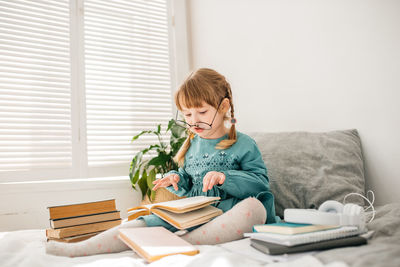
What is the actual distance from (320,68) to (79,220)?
4.04 ft

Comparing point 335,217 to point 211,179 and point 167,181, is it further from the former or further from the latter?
point 167,181

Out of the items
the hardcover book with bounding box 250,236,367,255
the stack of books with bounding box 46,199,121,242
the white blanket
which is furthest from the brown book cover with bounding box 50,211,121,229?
the hardcover book with bounding box 250,236,367,255

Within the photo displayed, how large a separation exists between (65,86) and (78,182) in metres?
0.59

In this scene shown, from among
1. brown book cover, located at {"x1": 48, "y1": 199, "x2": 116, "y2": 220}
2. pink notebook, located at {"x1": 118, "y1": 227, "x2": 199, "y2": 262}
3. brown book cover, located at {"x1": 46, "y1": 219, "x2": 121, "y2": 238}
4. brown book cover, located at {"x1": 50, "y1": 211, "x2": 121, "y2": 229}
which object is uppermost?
brown book cover, located at {"x1": 48, "y1": 199, "x2": 116, "y2": 220}

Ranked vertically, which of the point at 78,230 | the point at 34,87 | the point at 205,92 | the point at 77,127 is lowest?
the point at 78,230

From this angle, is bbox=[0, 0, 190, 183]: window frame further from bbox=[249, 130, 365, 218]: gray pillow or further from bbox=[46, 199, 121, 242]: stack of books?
bbox=[249, 130, 365, 218]: gray pillow

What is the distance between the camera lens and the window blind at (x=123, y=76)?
199 cm

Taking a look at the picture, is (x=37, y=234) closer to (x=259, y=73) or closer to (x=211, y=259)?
(x=211, y=259)

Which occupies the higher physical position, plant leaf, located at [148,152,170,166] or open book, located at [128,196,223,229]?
plant leaf, located at [148,152,170,166]

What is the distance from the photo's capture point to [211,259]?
682 mm

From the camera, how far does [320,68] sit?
4.89 ft

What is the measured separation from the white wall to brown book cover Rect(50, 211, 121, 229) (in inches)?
38.0

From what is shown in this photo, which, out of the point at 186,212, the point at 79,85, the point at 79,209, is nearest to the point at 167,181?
the point at 186,212

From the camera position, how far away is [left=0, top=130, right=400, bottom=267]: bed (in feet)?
2.07
